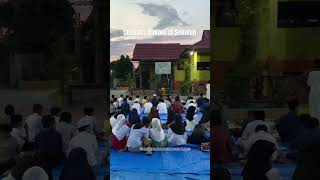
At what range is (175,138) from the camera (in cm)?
531

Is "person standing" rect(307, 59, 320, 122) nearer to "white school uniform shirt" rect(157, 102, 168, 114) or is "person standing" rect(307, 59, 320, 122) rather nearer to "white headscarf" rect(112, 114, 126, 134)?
"white school uniform shirt" rect(157, 102, 168, 114)

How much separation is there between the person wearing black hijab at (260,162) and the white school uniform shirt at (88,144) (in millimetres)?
1574

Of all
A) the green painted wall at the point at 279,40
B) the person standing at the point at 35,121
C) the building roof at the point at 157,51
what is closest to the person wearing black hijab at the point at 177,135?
the building roof at the point at 157,51

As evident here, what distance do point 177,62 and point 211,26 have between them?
1.62 ft

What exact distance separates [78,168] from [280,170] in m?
2.11

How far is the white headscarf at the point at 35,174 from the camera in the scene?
5.48m

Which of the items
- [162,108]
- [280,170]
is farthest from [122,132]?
[280,170]

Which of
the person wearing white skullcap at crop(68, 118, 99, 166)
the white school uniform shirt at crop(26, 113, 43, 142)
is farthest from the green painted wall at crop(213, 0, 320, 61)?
the white school uniform shirt at crop(26, 113, 43, 142)

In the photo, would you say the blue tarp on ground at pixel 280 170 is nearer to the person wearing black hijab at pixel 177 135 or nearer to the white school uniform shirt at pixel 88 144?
the person wearing black hijab at pixel 177 135

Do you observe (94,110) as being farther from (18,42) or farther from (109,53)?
(18,42)

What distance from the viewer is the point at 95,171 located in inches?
225

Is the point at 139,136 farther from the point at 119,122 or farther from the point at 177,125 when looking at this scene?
the point at 177,125

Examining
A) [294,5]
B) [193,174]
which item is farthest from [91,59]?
[294,5]

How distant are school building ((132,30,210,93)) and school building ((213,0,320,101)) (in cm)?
43
